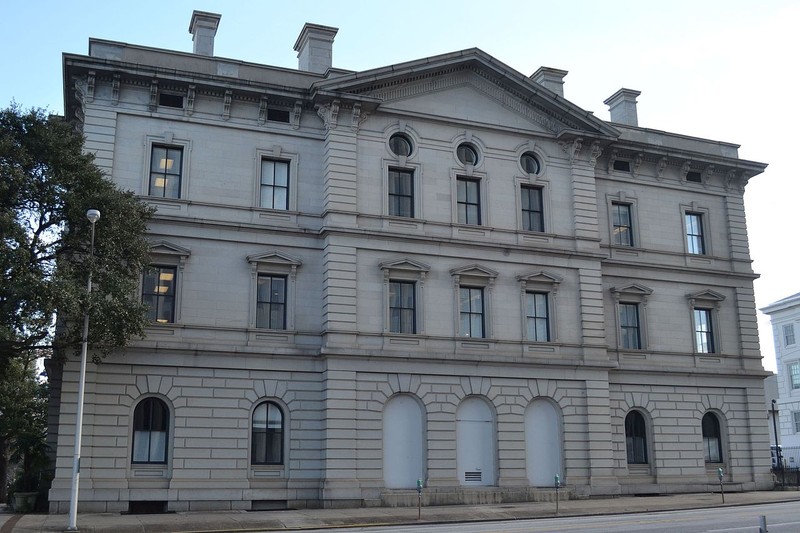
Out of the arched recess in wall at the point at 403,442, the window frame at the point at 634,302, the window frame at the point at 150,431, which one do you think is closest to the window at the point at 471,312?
the arched recess in wall at the point at 403,442

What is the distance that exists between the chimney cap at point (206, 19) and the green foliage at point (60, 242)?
9.53 metres

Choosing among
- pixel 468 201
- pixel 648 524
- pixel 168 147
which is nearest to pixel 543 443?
pixel 468 201

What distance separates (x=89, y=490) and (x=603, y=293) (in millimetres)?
22677

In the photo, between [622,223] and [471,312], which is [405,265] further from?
[622,223]

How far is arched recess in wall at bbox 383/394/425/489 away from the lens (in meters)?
32.8

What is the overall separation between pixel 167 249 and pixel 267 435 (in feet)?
25.4

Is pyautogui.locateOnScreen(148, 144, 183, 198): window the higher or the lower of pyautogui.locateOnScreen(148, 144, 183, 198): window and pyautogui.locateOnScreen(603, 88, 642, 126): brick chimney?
the lower

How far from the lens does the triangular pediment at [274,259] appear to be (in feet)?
108

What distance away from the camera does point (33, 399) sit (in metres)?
51.0

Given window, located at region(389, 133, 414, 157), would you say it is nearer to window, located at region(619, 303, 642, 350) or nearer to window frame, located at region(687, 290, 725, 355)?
window, located at region(619, 303, 642, 350)

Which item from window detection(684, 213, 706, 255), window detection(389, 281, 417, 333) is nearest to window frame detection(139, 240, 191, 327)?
window detection(389, 281, 417, 333)

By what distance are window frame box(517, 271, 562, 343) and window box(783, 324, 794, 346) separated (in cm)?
4265

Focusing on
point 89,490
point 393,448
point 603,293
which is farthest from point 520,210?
point 89,490

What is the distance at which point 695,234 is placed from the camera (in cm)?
4234
